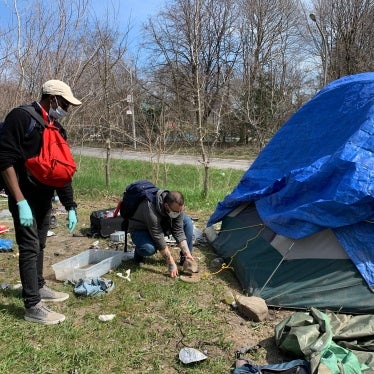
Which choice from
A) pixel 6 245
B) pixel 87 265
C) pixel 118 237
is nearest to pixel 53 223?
pixel 6 245

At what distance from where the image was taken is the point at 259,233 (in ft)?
13.7

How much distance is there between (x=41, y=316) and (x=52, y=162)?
3.79 feet

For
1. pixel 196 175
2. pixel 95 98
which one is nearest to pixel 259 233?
pixel 95 98

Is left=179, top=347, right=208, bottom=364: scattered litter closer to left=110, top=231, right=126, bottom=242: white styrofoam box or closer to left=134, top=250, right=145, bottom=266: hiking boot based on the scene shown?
left=134, top=250, right=145, bottom=266: hiking boot

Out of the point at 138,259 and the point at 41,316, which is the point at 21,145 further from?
the point at 138,259

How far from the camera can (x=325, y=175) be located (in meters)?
3.63

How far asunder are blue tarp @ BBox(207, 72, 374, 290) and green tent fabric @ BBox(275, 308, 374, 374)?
509 millimetres

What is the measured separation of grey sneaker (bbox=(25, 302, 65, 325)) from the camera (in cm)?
306

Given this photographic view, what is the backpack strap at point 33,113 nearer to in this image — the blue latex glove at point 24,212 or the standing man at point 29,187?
the standing man at point 29,187

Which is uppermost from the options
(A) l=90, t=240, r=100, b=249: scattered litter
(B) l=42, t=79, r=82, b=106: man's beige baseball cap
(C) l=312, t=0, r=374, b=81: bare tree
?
(C) l=312, t=0, r=374, b=81: bare tree

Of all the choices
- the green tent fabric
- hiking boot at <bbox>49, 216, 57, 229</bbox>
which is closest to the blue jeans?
the green tent fabric

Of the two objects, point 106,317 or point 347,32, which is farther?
point 347,32

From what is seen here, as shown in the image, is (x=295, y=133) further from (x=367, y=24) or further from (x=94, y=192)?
(x=367, y=24)

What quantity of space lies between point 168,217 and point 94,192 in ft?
16.0
